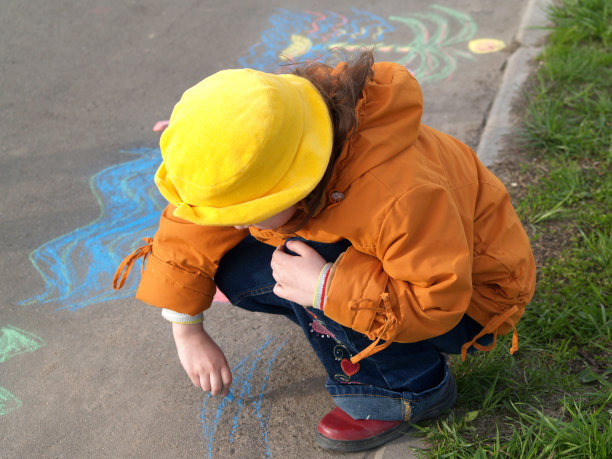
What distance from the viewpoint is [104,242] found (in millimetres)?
2543

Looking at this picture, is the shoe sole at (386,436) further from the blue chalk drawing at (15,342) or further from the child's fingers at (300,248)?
the blue chalk drawing at (15,342)

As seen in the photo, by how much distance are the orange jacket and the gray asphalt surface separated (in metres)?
0.50

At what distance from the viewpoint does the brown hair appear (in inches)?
52.8

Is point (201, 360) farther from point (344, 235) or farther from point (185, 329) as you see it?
point (344, 235)

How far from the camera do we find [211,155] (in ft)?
3.85

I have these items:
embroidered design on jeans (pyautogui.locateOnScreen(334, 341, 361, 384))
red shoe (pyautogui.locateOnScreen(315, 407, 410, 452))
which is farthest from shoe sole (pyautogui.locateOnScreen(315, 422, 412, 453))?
embroidered design on jeans (pyautogui.locateOnScreen(334, 341, 361, 384))

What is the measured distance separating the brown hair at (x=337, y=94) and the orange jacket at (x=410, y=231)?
Result: 0.07 ft

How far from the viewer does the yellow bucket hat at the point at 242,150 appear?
1172 mm


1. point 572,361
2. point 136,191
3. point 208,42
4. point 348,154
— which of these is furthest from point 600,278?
point 208,42

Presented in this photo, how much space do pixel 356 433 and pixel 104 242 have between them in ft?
4.57

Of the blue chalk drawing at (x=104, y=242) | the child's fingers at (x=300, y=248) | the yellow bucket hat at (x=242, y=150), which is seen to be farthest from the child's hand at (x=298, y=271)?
the blue chalk drawing at (x=104, y=242)

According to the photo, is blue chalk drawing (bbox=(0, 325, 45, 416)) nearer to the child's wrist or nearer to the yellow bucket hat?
the child's wrist

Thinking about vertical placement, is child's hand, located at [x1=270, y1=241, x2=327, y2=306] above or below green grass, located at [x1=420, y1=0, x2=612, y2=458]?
above

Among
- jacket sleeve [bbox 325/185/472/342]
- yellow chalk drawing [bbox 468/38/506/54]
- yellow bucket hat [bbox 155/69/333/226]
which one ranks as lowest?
yellow chalk drawing [bbox 468/38/506/54]
